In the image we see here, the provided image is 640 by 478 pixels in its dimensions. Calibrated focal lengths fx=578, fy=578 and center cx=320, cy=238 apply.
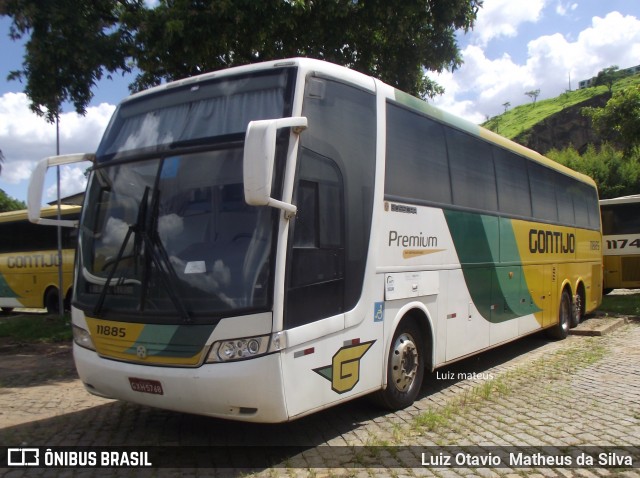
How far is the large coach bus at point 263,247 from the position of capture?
438 centimetres

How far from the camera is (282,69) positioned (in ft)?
16.1

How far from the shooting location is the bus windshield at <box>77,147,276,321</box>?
14.5 feet

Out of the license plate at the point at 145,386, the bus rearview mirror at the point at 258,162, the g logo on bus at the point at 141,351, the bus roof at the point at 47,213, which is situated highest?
the bus roof at the point at 47,213

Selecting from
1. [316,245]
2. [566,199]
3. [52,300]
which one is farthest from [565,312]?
[52,300]

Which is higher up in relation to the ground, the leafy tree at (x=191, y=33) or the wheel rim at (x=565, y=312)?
the leafy tree at (x=191, y=33)

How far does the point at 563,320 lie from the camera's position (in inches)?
446

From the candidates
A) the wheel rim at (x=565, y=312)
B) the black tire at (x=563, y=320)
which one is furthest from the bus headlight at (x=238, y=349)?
the wheel rim at (x=565, y=312)

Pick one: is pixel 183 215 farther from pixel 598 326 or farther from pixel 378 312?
pixel 598 326

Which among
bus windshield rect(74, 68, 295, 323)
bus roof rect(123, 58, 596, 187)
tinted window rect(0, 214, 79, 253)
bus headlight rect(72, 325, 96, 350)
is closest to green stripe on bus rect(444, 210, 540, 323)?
bus roof rect(123, 58, 596, 187)

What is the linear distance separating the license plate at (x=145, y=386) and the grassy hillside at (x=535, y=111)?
281ft

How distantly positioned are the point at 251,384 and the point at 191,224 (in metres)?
1.36

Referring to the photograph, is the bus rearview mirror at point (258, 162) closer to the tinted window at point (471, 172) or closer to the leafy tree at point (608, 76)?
the tinted window at point (471, 172)

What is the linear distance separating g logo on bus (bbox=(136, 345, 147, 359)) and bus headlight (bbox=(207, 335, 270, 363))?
0.64m

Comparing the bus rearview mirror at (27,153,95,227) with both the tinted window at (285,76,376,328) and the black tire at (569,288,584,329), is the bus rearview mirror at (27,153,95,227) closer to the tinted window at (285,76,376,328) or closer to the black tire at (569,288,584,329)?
the tinted window at (285,76,376,328)
